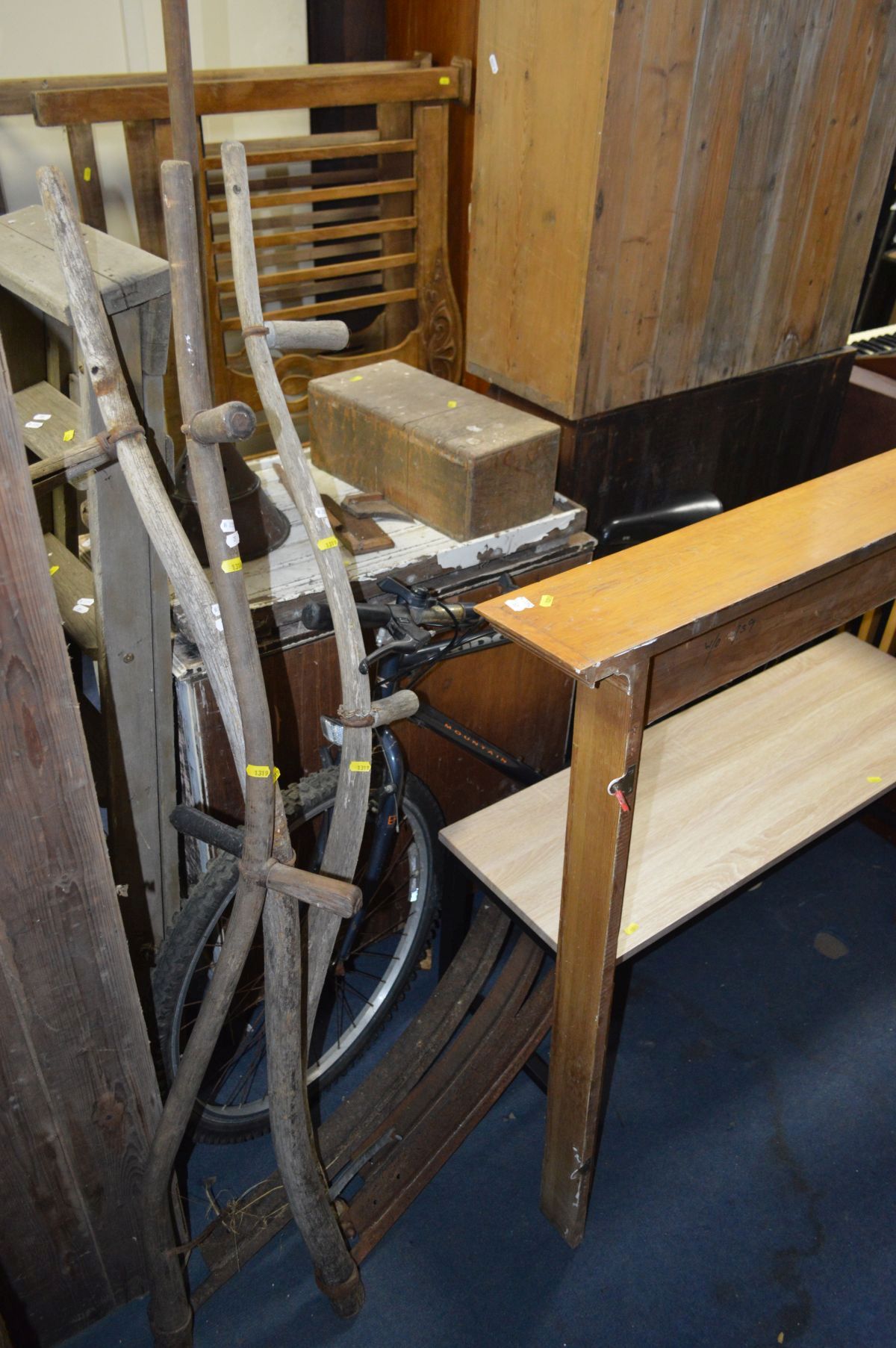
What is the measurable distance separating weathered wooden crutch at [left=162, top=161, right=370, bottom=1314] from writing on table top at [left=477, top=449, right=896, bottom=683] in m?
0.32

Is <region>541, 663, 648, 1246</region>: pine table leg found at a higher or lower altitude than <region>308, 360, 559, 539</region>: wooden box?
lower

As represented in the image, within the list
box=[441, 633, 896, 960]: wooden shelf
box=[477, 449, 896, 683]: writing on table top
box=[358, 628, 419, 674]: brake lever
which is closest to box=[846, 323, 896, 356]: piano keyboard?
box=[441, 633, 896, 960]: wooden shelf

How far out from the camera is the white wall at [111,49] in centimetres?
309

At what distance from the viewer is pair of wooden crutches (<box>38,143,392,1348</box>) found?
1212mm

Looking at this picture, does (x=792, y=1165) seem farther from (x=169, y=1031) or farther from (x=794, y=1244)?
(x=169, y=1031)

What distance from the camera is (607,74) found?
1974mm

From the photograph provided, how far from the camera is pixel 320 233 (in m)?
3.38

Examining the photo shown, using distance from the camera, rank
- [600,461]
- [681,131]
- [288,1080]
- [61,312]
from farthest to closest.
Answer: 1. [600,461]
2. [681,131]
3. [288,1080]
4. [61,312]

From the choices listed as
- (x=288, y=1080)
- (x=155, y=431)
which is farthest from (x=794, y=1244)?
(x=155, y=431)

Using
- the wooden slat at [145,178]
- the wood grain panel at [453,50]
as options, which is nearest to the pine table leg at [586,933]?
the wooden slat at [145,178]

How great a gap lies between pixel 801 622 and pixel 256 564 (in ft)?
3.20

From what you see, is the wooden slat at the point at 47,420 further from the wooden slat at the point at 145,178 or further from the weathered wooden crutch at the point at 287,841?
the wooden slat at the point at 145,178

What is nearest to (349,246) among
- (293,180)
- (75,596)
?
(293,180)

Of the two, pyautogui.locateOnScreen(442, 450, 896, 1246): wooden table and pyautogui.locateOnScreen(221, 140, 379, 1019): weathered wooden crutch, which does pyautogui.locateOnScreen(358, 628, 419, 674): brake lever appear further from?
pyautogui.locateOnScreen(442, 450, 896, 1246): wooden table
